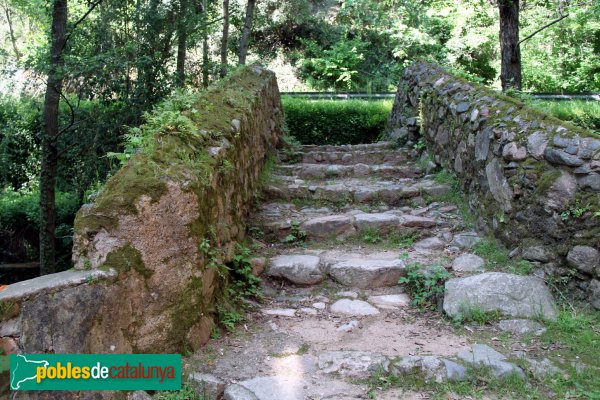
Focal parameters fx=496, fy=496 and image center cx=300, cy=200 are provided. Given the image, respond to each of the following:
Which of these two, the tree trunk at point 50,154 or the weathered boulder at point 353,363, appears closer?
the weathered boulder at point 353,363

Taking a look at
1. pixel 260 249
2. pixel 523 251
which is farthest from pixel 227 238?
pixel 523 251

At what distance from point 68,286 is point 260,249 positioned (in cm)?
203

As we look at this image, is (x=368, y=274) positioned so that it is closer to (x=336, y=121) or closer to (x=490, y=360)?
(x=490, y=360)

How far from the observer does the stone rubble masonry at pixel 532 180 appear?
314cm

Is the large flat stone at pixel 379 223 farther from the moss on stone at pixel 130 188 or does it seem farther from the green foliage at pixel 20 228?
the green foliage at pixel 20 228

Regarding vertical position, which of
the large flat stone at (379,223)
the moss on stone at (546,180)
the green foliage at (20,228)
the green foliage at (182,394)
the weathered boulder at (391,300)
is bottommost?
the green foliage at (20,228)

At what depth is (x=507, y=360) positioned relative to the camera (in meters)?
2.61

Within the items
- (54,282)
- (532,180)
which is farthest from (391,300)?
(54,282)

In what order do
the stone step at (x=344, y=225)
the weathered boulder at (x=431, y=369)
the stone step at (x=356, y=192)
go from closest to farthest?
the weathered boulder at (x=431, y=369)
the stone step at (x=344, y=225)
the stone step at (x=356, y=192)

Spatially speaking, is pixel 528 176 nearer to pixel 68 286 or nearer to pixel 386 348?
pixel 386 348

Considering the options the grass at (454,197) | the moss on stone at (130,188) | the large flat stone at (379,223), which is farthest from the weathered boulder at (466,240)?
the moss on stone at (130,188)

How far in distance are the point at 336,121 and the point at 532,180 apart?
23.6ft

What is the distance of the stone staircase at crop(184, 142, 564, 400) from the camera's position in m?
2.53

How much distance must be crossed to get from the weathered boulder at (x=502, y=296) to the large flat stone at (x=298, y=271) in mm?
946
